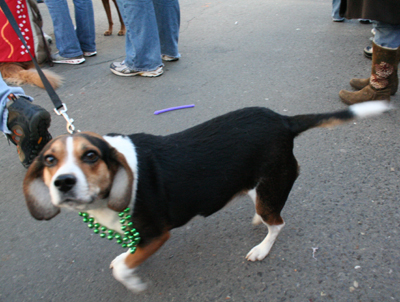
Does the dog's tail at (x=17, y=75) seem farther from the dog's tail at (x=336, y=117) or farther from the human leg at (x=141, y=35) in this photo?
the dog's tail at (x=336, y=117)

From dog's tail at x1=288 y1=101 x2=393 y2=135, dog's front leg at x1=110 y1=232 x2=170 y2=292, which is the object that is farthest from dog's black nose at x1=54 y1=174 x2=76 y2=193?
dog's tail at x1=288 y1=101 x2=393 y2=135

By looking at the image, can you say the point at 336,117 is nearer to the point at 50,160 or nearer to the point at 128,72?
the point at 50,160

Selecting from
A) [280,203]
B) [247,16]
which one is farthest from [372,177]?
[247,16]

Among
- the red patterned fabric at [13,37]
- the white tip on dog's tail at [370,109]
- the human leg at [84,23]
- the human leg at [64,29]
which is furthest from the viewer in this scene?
the human leg at [84,23]

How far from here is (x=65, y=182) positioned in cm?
132

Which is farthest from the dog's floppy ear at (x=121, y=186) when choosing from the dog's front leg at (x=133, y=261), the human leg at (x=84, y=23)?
Answer: the human leg at (x=84, y=23)

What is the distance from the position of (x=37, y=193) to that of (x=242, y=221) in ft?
4.60

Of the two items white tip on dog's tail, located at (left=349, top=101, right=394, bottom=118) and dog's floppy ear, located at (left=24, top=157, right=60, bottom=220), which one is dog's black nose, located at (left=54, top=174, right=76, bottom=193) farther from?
white tip on dog's tail, located at (left=349, top=101, right=394, bottom=118)

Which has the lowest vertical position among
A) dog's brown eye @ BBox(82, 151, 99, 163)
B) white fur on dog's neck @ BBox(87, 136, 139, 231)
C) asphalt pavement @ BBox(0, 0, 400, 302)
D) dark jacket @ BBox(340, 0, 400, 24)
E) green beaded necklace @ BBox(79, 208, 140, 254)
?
asphalt pavement @ BBox(0, 0, 400, 302)

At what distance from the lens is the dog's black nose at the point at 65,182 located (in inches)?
51.9

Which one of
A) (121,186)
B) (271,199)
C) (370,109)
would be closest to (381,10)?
(370,109)

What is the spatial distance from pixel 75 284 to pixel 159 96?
2692 mm

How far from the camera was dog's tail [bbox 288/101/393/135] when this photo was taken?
184 cm

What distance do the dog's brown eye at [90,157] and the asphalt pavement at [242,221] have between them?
3.00ft
